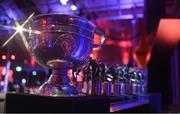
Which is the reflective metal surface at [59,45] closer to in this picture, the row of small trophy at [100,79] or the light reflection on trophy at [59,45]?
the light reflection on trophy at [59,45]

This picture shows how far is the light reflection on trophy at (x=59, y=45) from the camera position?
102 centimetres

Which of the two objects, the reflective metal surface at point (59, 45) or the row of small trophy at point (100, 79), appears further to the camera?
the row of small trophy at point (100, 79)

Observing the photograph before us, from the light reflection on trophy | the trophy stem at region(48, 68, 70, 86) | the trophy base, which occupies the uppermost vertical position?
the light reflection on trophy

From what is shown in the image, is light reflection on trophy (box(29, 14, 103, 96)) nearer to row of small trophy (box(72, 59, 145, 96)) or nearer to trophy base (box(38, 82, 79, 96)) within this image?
trophy base (box(38, 82, 79, 96))

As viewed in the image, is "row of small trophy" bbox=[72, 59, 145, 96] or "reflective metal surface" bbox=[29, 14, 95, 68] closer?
"reflective metal surface" bbox=[29, 14, 95, 68]

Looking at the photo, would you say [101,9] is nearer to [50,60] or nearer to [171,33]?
[171,33]

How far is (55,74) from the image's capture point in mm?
1087

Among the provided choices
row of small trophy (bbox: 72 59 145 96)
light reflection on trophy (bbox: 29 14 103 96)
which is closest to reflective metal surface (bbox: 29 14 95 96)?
light reflection on trophy (bbox: 29 14 103 96)

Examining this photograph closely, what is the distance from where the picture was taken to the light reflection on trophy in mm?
1019

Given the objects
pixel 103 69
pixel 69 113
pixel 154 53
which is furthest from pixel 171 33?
pixel 69 113

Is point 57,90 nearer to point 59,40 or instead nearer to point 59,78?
point 59,78

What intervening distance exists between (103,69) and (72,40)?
0.24 meters

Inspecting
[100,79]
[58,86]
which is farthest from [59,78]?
[100,79]

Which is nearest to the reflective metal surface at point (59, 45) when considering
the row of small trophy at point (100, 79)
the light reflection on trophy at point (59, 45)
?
the light reflection on trophy at point (59, 45)
